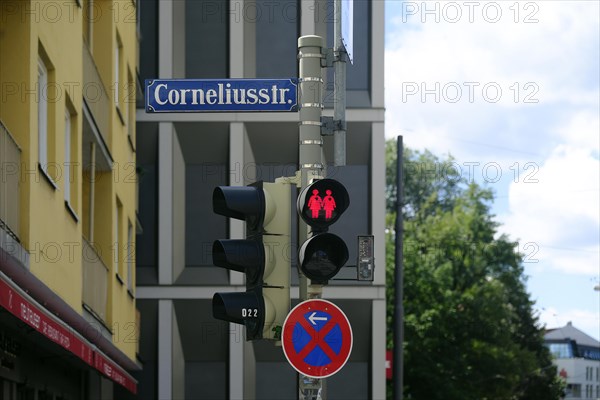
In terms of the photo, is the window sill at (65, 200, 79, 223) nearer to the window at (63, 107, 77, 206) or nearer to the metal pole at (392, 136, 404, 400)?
the window at (63, 107, 77, 206)

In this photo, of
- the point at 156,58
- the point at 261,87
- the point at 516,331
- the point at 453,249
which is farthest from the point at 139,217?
the point at 516,331

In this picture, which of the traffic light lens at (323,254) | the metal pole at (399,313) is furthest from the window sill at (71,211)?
the metal pole at (399,313)

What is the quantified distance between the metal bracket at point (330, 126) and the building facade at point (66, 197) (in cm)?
278

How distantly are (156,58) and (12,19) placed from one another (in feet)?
57.1

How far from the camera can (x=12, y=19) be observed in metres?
13.8

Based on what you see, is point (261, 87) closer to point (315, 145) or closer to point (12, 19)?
point (315, 145)

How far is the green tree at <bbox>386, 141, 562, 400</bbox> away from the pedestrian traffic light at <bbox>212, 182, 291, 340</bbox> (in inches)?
1596

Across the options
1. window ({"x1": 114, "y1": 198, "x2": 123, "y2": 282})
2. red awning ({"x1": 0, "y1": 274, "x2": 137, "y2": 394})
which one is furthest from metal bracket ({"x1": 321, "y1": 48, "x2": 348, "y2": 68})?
window ({"x1": 114, "y1": 198, "x2": 123, "y2": 282})

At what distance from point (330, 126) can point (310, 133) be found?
0.76 feet

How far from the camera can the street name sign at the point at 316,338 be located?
9.16 m

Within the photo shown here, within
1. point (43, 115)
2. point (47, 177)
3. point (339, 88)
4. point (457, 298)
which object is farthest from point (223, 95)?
point (457, 298)

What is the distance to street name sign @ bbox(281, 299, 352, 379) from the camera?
916 cm

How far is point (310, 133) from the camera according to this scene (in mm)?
9680

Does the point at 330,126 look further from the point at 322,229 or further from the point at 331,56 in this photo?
the point at 322,229
